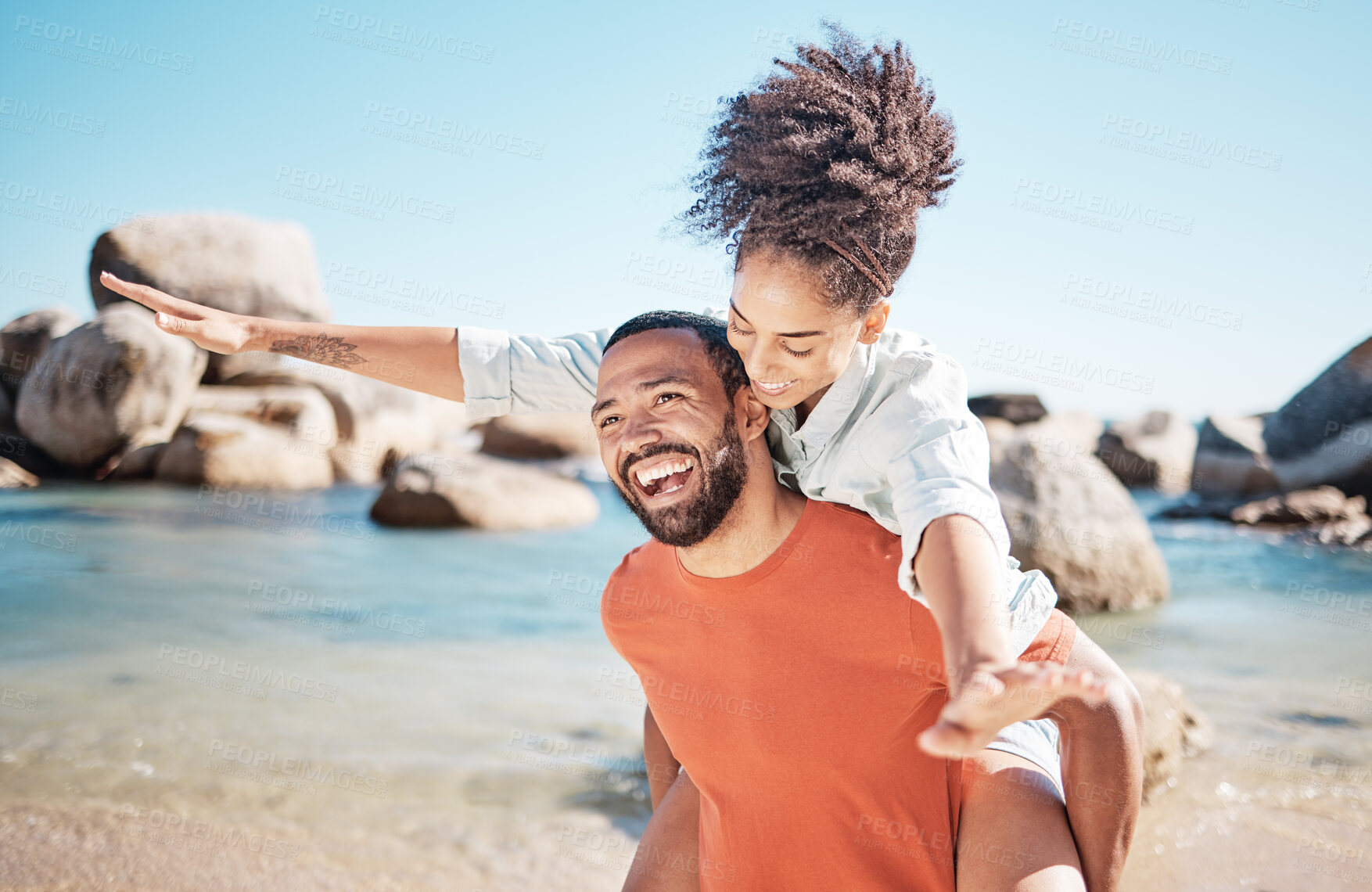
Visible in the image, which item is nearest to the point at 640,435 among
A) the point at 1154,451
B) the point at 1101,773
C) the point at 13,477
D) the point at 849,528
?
the point at 849,528

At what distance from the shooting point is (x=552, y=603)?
369 inches

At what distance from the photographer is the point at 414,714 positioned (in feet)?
19.7

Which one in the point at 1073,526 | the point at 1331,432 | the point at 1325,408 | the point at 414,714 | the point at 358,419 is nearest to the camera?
the point at 414,714

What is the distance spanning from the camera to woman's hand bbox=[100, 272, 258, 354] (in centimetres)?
261

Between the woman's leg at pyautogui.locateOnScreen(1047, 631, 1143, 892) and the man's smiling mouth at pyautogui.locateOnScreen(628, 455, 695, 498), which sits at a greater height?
the man's smiling mouth at pyautogui.locateOnScreen(628, 455, 695, 498)

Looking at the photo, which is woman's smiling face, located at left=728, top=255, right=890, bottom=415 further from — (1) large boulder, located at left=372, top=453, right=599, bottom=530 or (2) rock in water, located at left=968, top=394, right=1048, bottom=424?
(2) rock in water, located at left=968, top=394, right=1048, bottom=424

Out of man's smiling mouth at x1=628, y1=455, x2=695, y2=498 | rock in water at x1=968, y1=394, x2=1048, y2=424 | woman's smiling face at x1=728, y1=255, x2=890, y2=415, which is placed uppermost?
woman's smiling face at x1=728, y1=255, x2=890, y2=415

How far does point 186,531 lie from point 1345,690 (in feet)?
39.6

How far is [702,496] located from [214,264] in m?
18.1

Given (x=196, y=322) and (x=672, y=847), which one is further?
(x=672, y=847)

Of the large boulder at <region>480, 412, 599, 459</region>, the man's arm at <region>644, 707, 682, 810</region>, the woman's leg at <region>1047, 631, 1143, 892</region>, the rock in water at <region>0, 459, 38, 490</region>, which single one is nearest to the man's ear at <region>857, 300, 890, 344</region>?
the woman's leg at <region>1047, 631, 1143, 892</region>

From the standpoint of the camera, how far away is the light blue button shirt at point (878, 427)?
2000 millimetres

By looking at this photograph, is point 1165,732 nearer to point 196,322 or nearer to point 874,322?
point 874,322

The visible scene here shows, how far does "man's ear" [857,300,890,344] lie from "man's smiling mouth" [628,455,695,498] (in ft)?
1.81
